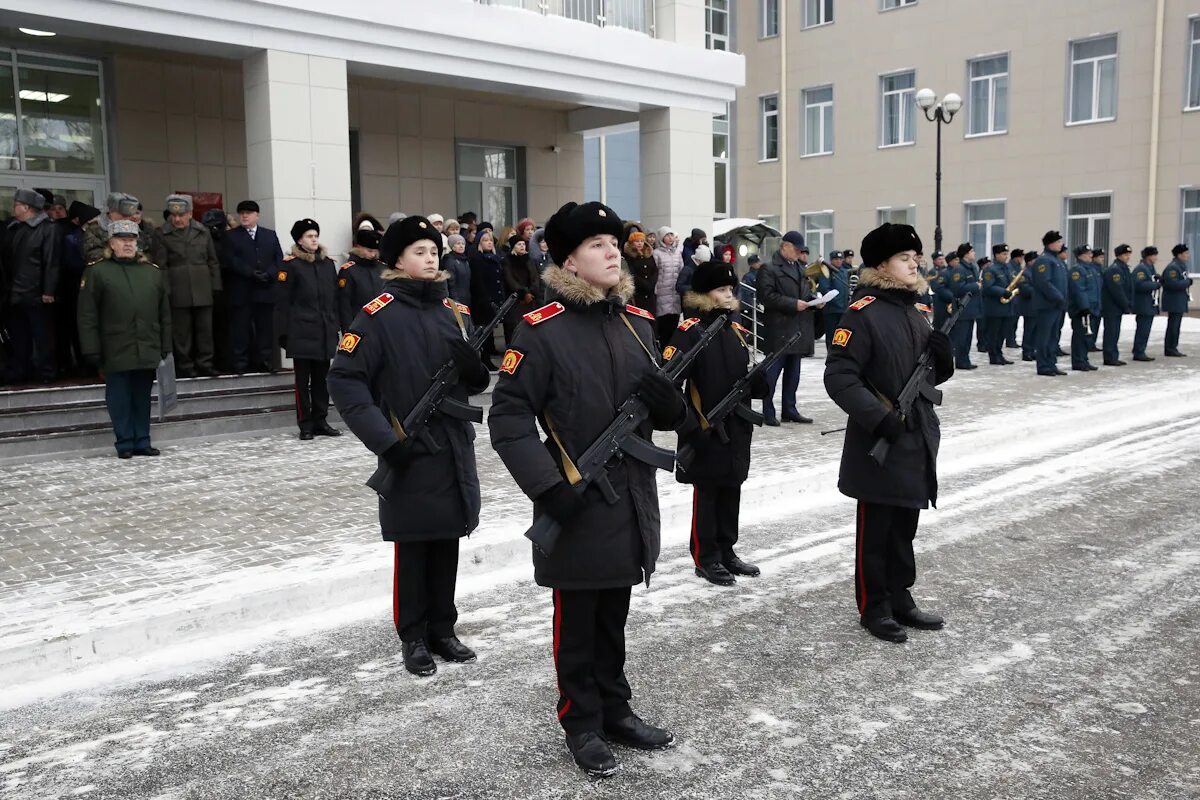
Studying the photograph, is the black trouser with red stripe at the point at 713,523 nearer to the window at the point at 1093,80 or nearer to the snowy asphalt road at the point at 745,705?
the snowy asphalt road at the point at 745,705

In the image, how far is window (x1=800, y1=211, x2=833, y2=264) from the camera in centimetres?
3631

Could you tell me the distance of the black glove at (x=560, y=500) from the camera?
357 centimetres

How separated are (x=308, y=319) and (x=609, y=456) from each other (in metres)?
7.58

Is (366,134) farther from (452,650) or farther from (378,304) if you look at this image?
(452,650)

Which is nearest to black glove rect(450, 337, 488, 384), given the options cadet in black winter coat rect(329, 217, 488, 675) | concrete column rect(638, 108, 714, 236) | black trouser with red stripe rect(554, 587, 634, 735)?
cadet in black winter coat rect(329, 217, 488, 675)

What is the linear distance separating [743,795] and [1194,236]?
30.1 metres

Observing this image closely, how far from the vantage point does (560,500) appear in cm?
357

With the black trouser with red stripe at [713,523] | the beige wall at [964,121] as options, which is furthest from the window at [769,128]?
the black trouser with red stripe at [713,523]

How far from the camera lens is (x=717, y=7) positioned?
38.0 meters

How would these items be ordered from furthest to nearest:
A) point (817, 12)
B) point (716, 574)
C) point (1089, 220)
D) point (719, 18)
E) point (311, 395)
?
point (719, 18) < point (817, 12) < point (1089, 220) < point (311, 395) < point (716, 574)

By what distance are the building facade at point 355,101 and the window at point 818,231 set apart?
1850 centimetres

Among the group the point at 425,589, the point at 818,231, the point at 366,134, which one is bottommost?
the point at 425,589

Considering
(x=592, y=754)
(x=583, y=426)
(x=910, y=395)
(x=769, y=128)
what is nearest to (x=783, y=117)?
(x=769, y=128)

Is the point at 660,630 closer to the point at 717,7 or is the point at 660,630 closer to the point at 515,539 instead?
the point at 515,539
